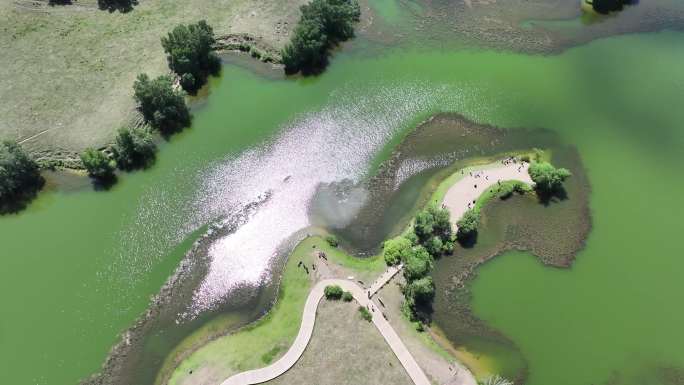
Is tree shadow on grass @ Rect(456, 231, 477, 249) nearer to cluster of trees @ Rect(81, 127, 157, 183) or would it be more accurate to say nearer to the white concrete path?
the white concrete path

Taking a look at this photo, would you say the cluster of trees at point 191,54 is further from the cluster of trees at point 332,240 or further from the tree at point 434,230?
the tree at point 434,230

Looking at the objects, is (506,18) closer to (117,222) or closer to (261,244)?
(261,244)

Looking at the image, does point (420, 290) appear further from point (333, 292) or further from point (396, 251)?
point (333, 292)

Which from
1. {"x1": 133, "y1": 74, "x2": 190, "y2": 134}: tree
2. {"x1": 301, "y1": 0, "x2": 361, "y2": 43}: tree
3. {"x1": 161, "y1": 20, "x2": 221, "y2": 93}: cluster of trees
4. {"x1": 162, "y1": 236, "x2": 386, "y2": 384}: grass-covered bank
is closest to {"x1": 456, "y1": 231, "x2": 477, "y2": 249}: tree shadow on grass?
{"x1": 162, "y1": 236, "x2": 386, "y2": 384}: grass-covered bank

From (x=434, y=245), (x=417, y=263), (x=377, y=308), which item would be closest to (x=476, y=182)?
(x=434, y=245)

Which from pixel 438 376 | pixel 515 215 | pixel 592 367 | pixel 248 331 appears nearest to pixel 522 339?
pixel 592 367
